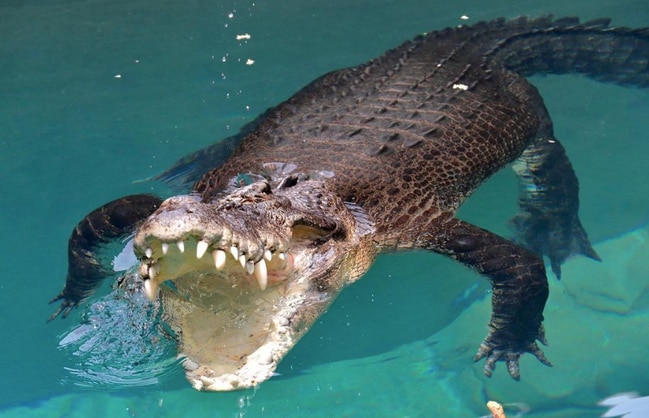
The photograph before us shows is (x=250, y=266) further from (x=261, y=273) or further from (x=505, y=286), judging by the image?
(x=505, y=286)

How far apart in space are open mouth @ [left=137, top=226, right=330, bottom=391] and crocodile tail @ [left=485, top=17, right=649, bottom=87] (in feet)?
9.62

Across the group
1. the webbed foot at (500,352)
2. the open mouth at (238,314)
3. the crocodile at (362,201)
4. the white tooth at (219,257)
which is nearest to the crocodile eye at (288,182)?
the crocodile at (362,201)

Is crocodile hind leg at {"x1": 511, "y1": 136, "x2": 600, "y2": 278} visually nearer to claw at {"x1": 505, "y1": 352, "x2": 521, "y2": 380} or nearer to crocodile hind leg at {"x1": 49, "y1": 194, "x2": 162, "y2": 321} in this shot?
claw at {"x1": 505, "y1": 352, "x2": 521, "y2": 380}

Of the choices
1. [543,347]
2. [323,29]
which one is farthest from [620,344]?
[323,29]

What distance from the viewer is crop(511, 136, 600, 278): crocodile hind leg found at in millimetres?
4605

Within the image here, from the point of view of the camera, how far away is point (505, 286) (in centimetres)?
377

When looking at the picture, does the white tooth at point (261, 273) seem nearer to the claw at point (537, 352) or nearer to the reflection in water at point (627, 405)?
the claw at point (537, 352)

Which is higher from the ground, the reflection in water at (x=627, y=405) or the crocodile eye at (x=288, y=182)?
the crocodile eye at (x=288, y=182)

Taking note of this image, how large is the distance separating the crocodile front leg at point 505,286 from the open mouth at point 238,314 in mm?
945

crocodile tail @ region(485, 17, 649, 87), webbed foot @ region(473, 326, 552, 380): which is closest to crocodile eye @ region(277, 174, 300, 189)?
webbed foot @ region(473, 326, 552, 380)

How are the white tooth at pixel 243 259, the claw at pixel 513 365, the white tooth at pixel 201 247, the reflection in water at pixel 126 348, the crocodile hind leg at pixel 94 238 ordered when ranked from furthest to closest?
the crocodile hind leg at pixel 94 238
the claw at pixel 513 365
the reflection in water at pixel 126 348
the white tooth at pixel 243 259
the white tooth at pixel 201 247

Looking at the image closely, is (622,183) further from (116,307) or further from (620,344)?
(116,307)

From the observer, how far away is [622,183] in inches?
201

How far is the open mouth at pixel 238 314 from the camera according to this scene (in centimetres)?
297
